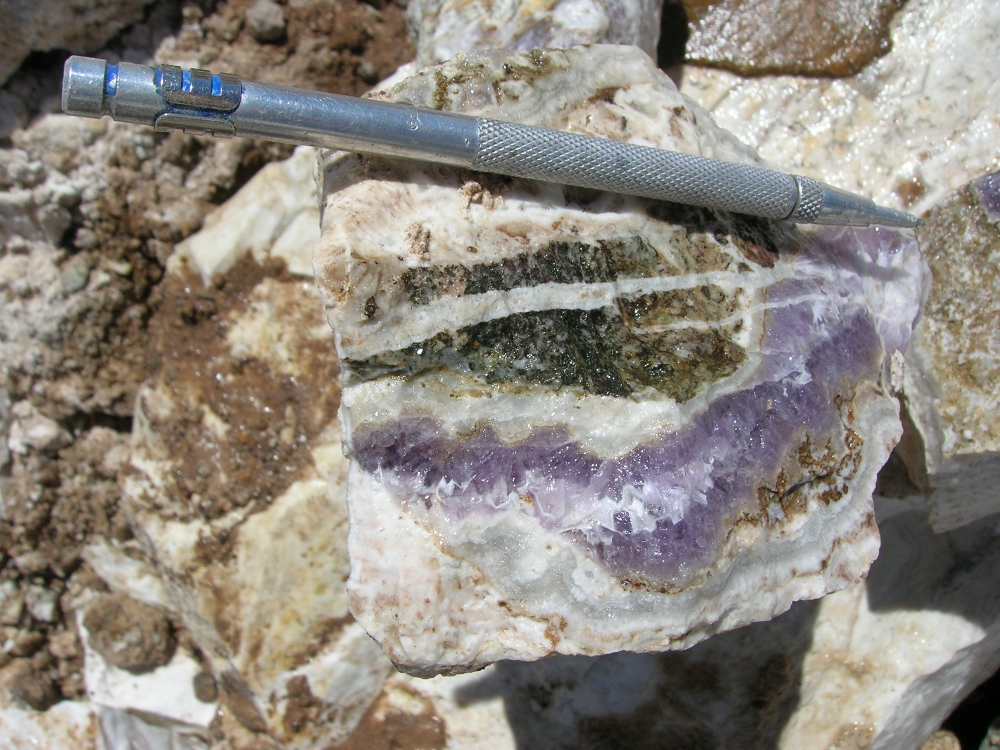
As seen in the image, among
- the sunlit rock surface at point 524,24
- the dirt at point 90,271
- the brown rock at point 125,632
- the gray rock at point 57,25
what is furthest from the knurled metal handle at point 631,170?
the brown rock at point 125,632

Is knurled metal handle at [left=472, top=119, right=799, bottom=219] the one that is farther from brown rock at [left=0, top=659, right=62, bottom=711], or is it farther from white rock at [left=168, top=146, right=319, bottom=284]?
brown rock at [left=0, top=659, right=62, bottom=711]

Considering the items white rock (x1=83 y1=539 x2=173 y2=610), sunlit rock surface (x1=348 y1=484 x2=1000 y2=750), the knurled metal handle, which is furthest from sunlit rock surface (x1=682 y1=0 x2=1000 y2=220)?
white rock (x1=83 y1=539 x2=173 y2=610)

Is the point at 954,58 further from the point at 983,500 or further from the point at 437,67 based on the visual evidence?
the point at 437,67

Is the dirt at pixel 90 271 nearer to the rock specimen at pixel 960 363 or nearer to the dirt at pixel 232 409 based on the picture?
the dirt at pixel 232 409

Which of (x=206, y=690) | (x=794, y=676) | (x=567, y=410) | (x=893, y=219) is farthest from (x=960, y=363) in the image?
(x=206, y=690)

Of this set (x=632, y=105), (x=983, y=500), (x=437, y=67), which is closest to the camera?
(x=437, y=67)

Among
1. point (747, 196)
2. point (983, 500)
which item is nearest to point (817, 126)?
point (747, 196)
